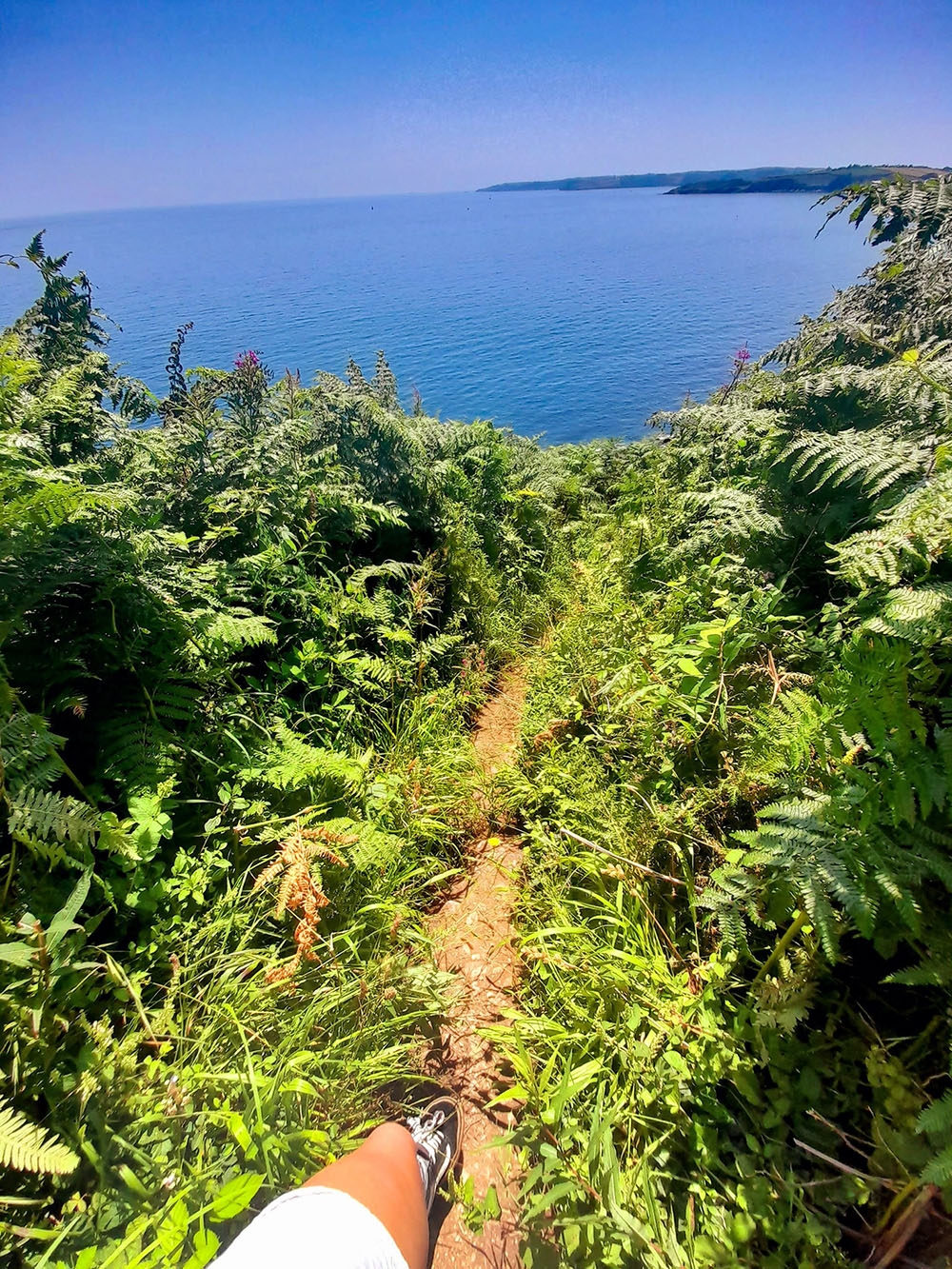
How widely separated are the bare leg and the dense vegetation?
14cm

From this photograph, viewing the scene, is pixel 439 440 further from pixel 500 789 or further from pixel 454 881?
pixel 454 881

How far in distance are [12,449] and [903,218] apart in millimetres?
5442

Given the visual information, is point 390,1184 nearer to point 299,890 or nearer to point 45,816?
point 299,890

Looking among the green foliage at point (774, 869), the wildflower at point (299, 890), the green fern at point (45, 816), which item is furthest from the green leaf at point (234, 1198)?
the green fern at point (45, 816)

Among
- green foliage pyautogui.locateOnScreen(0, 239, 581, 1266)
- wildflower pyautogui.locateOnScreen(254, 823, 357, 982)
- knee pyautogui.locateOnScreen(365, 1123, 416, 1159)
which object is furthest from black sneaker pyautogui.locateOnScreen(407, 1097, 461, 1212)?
wildflower pyautogui.locateOnScreen(254, 823, 357, 982)

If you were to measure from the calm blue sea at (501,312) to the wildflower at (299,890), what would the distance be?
6.62 metres

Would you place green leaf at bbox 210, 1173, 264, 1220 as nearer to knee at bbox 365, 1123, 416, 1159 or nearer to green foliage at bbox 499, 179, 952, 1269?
knee at bbox 365, 1123, 416, 1159

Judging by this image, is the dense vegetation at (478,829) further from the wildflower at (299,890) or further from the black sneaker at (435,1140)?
the black sneaker at (435,1140)

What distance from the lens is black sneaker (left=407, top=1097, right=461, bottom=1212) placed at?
6.42ft

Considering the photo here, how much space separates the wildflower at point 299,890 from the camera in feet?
7.18

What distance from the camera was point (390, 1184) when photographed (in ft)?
5.82

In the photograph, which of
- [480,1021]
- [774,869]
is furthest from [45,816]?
[774,869]

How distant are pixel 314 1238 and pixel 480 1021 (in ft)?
3.42

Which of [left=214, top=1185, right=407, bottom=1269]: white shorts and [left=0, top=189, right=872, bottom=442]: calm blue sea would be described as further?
[left=0, top=189, right=872, bottom=442]: calm blue sea
